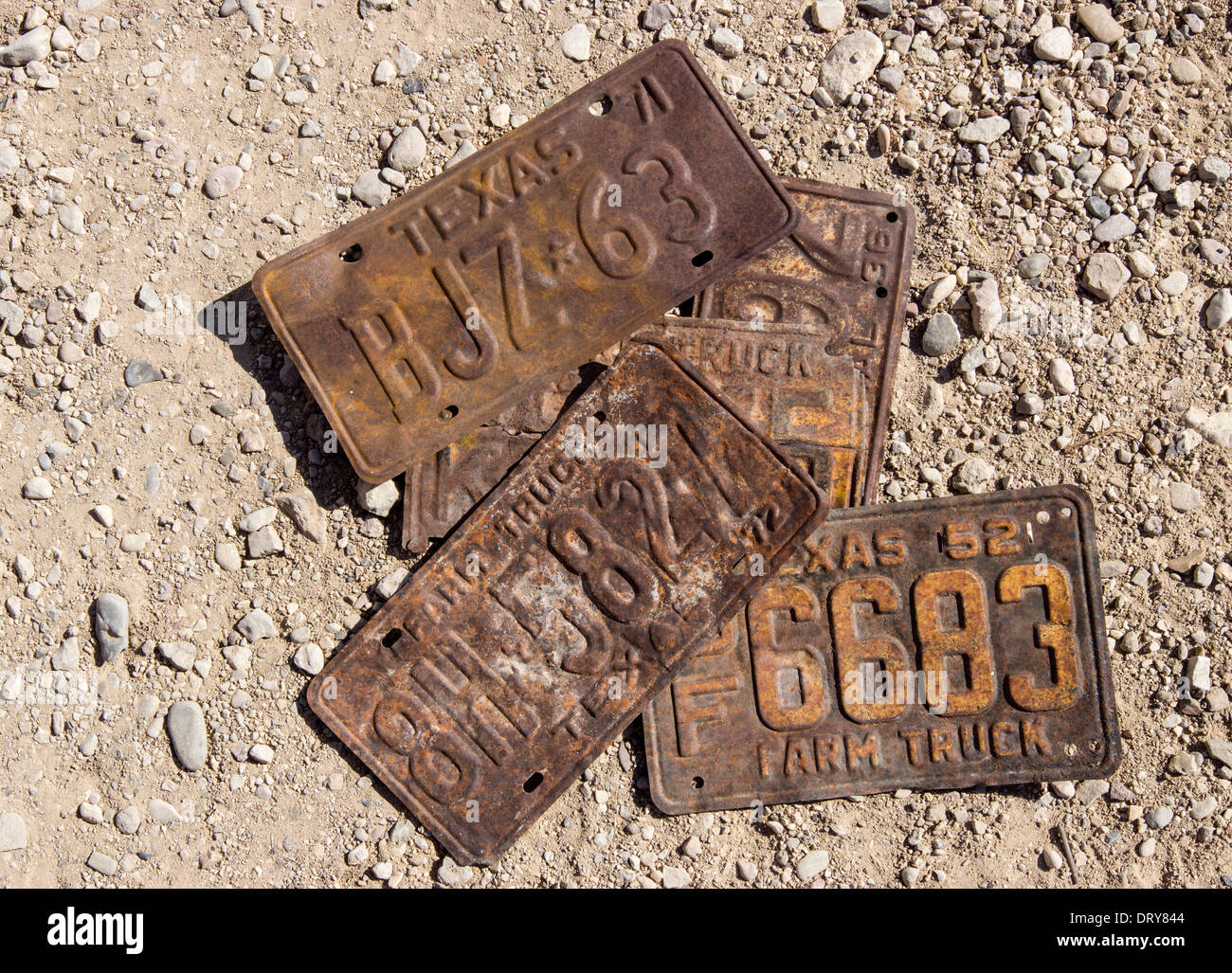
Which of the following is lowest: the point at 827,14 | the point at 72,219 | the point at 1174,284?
the point at 1174,284

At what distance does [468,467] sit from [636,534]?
70 cm

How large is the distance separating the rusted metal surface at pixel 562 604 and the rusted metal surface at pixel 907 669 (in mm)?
241

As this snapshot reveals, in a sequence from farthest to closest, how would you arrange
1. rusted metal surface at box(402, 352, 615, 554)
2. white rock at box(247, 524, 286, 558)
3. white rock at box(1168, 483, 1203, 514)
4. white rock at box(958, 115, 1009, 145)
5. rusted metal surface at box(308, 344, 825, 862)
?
white rock at box(958, 115, 1009, 145) → white rock at box(1168, 483, 1203, 514) → white rock at box(247, 524, 286, 558) → rusted metal surface at box(402, 352, 615, 554) → rusted metal surface at box(308, 344, 825, 862)

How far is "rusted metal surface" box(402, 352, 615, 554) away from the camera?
3777 millimetres

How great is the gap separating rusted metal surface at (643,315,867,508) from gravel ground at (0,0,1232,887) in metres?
0.32

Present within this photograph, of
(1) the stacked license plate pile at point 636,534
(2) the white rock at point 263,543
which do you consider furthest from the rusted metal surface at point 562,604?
(2) the white rock at point 263,543

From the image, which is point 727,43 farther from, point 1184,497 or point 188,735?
point 188,735

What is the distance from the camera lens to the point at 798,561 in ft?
12.4

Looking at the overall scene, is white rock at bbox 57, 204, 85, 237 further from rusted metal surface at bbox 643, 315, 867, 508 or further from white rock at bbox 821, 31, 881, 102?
white rock at bbox 821, 31, 881, 102

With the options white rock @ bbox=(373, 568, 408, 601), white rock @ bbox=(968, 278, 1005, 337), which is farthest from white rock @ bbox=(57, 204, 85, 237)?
white rock @ bbox=(968, 278, 1005, 337)

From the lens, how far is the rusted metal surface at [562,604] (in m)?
3.65

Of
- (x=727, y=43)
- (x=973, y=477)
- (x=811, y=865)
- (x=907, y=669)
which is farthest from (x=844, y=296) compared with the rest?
(x=811, y=865)

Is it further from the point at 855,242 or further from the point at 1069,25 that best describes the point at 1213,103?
the point at 855,242

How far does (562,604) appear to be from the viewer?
3.68 metres
